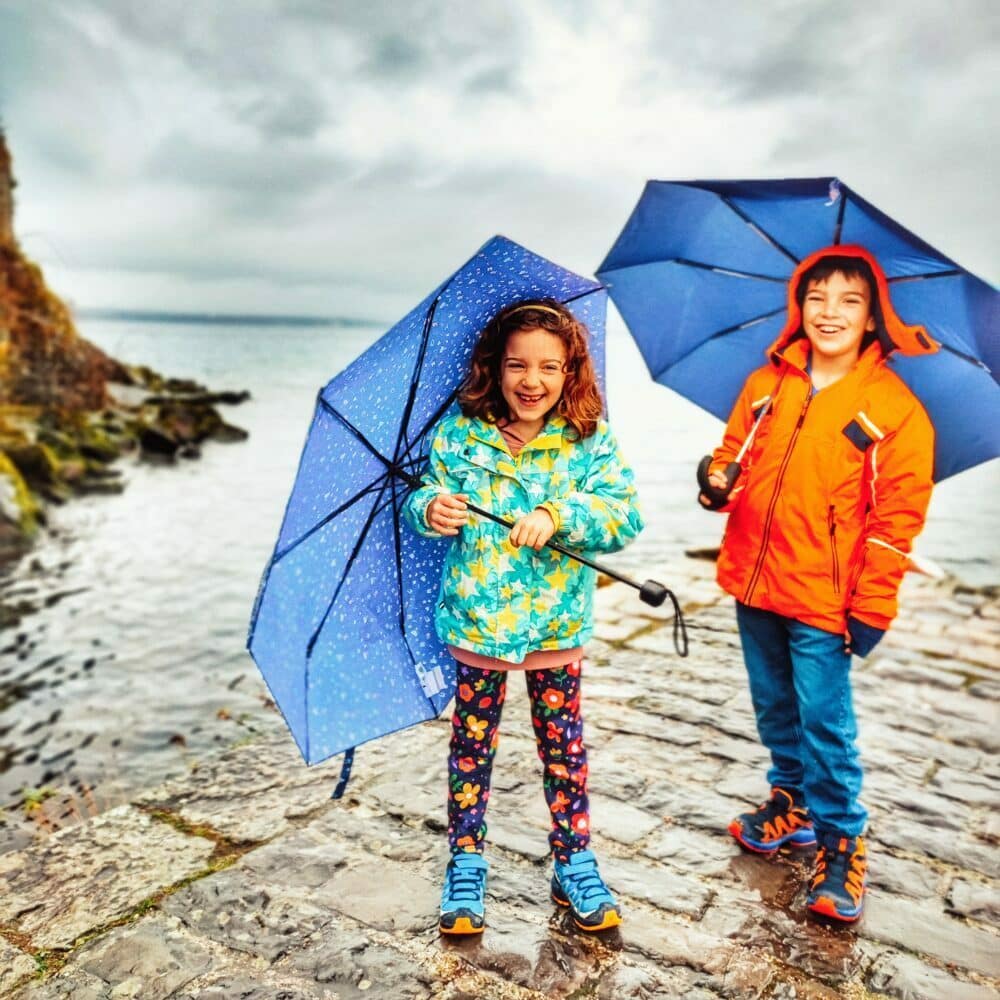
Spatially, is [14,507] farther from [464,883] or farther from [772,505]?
[772,505]

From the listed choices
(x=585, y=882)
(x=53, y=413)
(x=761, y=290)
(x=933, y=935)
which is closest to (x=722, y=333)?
(x=761, y=290)

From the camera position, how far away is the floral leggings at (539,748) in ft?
9.25

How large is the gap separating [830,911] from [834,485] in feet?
4.42

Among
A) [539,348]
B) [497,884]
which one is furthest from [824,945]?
[539,348]

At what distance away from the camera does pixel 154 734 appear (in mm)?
6453

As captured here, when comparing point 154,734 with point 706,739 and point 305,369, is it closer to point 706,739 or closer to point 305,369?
point 706,739

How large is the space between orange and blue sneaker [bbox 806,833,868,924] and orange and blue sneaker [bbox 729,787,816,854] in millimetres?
232

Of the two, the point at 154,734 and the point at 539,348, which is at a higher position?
the point at 539,348

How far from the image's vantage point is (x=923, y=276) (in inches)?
118

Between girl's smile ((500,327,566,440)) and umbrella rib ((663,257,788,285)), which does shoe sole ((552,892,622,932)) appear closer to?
girl's smile ((500,327,566,440))

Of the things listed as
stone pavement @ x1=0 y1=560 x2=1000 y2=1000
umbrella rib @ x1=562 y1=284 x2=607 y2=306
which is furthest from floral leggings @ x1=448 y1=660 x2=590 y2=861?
umbrella rib @ x1=562 y1=284 x2=607 y2=306

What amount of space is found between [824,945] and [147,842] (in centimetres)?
236

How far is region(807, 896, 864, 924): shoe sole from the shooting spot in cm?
292

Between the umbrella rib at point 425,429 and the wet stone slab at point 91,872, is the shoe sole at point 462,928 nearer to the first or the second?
the wet stone slab at point 91,872
